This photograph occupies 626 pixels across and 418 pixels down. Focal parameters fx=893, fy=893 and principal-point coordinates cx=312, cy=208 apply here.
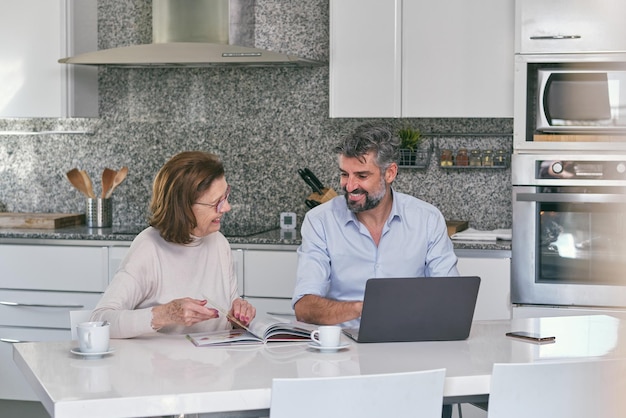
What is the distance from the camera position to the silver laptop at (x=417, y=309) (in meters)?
2.09

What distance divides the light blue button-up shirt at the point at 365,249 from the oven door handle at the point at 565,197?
924 millimetres

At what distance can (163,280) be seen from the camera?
8.38 ft

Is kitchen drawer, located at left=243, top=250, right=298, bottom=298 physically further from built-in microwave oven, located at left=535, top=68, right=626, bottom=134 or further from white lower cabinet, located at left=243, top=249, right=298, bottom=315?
built-in microwave oven, located at left=535, top=68, right=626, bottom=134

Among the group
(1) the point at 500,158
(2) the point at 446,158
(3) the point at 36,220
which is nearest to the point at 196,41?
(3) the point at 36,220

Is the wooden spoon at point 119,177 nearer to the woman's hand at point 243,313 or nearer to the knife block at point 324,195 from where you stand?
the knife block at point 324,195

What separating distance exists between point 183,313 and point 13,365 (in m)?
2.20

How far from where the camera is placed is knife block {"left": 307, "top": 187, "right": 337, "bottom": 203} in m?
4.15

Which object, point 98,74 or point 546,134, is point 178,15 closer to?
point 98,74

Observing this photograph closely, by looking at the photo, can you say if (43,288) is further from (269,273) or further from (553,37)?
(553,37)

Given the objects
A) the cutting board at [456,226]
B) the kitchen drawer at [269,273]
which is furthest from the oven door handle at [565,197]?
the kitchen drawer at [269,273]

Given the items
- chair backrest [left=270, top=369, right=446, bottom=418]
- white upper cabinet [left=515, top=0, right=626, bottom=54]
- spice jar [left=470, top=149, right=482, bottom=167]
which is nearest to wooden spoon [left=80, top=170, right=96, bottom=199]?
spice jar [left=470, top=149, right=482, bottom=167]

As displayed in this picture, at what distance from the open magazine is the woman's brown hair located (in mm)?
384

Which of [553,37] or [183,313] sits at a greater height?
[553,37]

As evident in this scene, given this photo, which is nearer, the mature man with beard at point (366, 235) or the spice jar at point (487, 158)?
the mature man with beard at point (366, 235)
